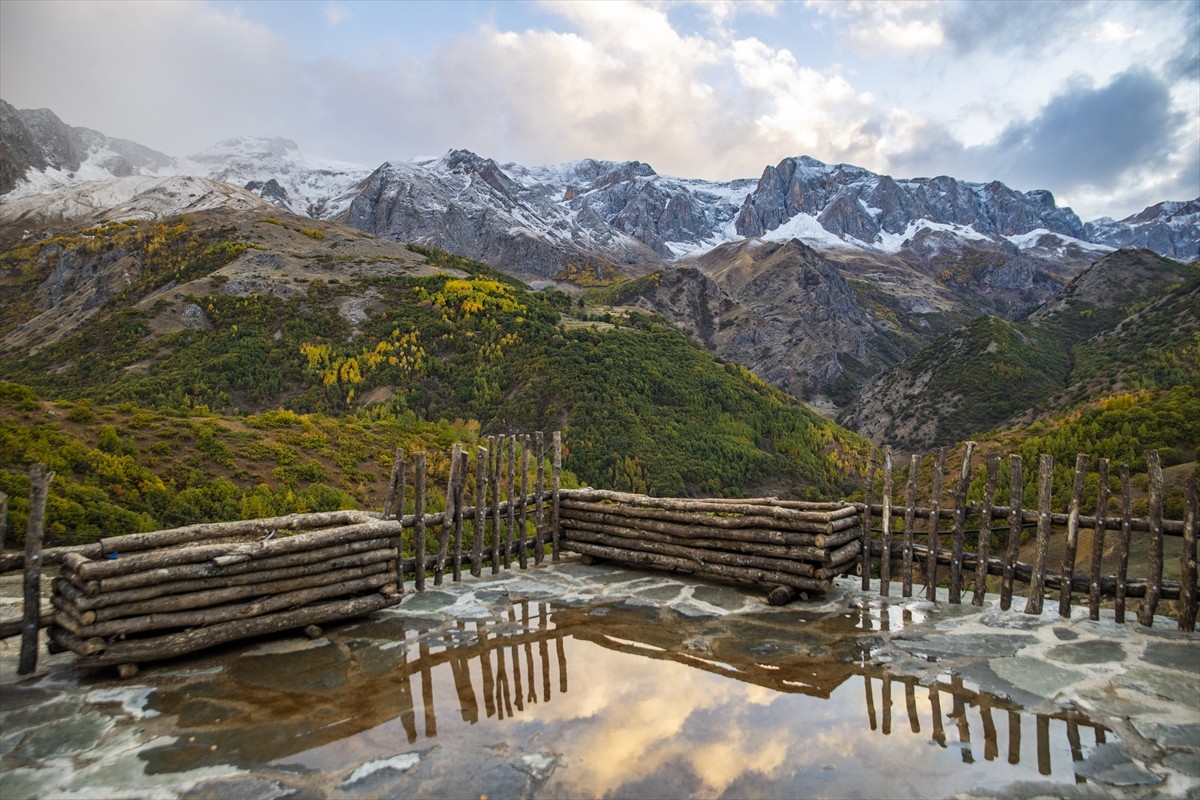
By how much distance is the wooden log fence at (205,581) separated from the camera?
606 cm

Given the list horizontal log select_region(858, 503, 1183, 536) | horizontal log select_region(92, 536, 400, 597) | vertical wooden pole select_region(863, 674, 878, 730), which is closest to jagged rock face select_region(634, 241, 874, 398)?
horizontal log select_region(858, 503, 1183, 536)

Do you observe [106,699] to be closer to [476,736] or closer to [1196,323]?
[476,736]

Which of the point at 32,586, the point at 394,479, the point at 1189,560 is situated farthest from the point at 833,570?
the point at 32,586

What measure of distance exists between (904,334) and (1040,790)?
163m

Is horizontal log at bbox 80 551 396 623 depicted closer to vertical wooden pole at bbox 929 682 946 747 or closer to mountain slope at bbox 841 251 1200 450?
vertical wooden pole at bbox 929 682 946 747

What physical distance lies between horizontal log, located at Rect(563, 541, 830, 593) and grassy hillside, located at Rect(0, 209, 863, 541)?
8.29 metres

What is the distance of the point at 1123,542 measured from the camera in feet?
24.1

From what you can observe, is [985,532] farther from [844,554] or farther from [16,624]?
[16,624]

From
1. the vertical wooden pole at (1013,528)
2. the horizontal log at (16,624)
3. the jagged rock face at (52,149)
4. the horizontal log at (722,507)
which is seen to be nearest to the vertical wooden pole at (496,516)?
the horizontal log at (722,507)

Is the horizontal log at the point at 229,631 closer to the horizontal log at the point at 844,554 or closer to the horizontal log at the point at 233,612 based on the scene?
the horizontal log at the point at 233,612

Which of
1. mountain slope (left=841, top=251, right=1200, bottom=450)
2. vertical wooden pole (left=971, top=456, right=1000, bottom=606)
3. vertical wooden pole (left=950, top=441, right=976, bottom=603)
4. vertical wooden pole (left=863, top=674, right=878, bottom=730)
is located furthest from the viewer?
mountain slope (left=841, top=251, right=1200, bottom=450)

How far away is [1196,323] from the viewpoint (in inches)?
1905

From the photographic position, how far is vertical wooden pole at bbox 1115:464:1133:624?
7176mm

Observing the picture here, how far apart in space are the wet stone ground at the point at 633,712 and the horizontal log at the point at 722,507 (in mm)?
1294
